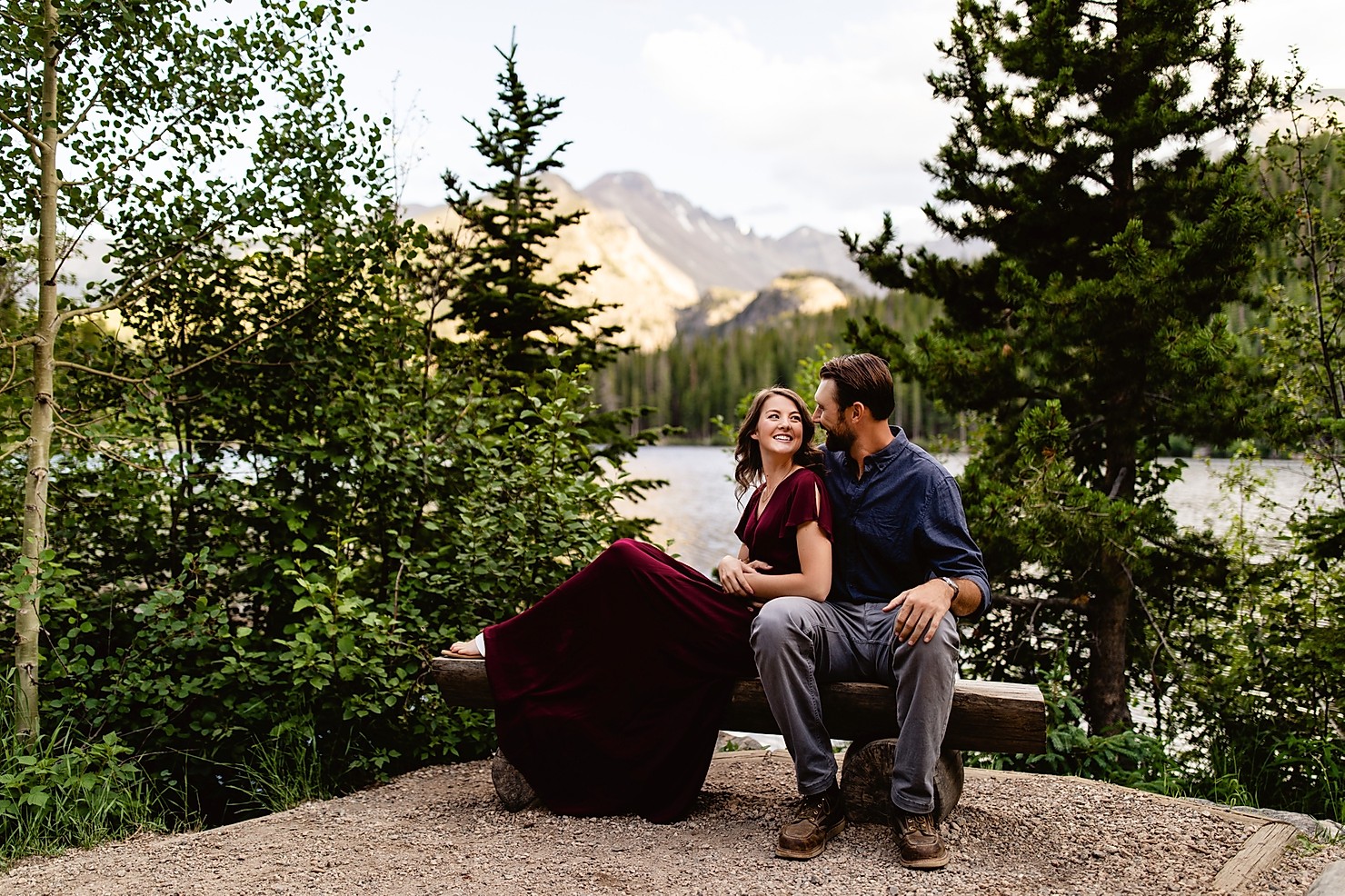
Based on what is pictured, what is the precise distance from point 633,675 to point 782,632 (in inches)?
31.5

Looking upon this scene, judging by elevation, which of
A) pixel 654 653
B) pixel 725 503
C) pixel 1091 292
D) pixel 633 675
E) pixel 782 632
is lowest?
pixel 725 503

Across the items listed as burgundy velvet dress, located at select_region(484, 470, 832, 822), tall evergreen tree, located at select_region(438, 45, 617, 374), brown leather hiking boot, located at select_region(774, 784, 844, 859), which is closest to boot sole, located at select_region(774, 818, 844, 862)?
brown leather hiking boot, located at select_region(774, 784, 844, 859)

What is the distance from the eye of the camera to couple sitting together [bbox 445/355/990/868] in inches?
144

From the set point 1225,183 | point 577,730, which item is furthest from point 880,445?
point 1225,183

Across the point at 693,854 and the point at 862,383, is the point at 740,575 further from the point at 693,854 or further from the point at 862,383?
the point at 693,854

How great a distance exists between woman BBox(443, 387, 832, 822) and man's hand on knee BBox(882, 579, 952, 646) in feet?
1.29

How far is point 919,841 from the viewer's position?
3.54 meters

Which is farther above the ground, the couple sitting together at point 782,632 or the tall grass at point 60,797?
the couple sitting together at point 782,632

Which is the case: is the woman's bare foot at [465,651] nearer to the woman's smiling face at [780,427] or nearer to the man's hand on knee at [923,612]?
the woman's smiling face at [780,427]

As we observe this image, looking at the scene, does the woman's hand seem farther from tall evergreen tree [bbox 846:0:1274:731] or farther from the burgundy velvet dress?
tall evergreen tree [bbox 846:0:1274:731]

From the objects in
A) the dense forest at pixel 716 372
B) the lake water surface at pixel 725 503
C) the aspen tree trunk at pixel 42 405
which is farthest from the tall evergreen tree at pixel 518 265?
the dense forest at pixel 716 372

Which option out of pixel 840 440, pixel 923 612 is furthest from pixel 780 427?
pixel 923 612

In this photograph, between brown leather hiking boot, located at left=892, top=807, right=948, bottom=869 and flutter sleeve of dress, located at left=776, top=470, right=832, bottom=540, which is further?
flutter sleeve of dress, located at left=776, top=470, right=832, bottom=540

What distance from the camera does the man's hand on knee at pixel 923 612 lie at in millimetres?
3549
